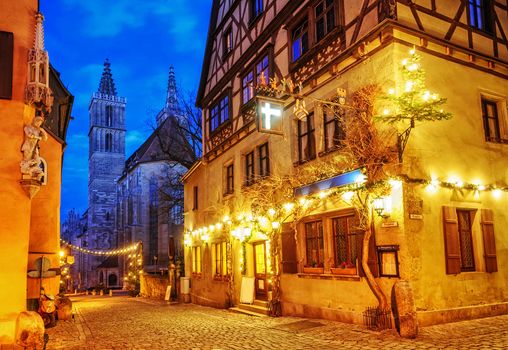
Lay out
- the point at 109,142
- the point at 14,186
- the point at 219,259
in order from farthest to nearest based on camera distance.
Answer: the point at 109,142 → the point at 219,259 → the point at 14,186

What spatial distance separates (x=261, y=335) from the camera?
416 inches

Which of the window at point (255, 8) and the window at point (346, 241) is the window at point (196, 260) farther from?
the window at point (346, 241)

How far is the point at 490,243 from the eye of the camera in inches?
442

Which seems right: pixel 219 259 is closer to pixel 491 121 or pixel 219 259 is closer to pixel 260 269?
pixel 260 269

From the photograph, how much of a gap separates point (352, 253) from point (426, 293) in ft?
6.60

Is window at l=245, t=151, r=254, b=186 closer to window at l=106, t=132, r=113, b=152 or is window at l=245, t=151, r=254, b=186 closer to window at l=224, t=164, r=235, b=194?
window at l=224, t=164, r=235, b=194

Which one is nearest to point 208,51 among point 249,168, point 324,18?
point 249,168

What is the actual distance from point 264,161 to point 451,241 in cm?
741

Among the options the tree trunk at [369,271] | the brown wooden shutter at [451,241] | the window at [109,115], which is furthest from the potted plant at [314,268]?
the window at [109,115]

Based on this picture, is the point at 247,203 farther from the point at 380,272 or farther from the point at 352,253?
the point at 380,272

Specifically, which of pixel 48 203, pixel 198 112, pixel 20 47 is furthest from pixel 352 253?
pixel 198 112

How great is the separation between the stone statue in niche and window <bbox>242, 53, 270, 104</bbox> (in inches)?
300

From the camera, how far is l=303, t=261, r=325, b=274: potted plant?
1233 centimetres

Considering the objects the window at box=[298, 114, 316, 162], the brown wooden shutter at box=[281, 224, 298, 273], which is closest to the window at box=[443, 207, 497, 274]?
the window at box=[298, 114, 316, 162]
